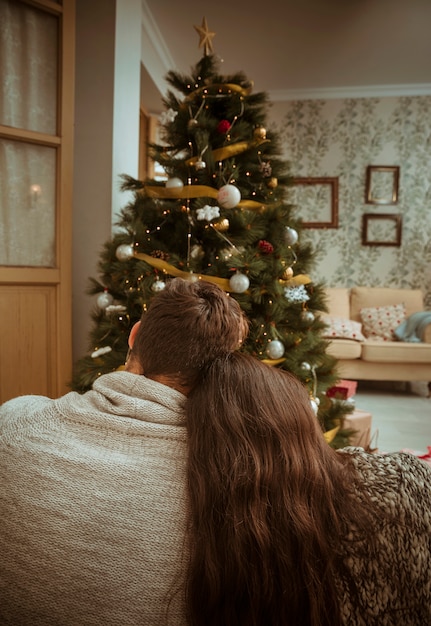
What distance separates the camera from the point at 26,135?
7.30 feet

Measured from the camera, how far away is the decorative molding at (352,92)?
17.3ft

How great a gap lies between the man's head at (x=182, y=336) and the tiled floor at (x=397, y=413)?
2449mm

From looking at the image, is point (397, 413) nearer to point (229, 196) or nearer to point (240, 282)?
point (240, 282)

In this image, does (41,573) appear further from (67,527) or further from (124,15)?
(124,15)

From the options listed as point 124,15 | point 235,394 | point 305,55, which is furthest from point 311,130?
point 235,394

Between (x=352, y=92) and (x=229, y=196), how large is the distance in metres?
4.41

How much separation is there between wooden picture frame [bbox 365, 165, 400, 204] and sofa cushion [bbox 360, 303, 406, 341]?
1.27 m

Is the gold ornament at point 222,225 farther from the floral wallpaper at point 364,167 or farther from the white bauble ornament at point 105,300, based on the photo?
the floral wallpaper at point 364,167

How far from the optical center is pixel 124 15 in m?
2.63

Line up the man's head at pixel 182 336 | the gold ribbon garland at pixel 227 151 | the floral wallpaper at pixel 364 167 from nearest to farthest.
Result: the man's head at pixel 182 336 → the gold ribbon garland at pixel 227 151 → the floral wallpaper at pixel 364 167

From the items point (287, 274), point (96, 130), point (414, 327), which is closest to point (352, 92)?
point (414, 327)

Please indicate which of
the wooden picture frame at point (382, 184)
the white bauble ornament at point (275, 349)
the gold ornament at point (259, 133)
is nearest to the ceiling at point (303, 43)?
the wooden picture frame at point (382, 184)

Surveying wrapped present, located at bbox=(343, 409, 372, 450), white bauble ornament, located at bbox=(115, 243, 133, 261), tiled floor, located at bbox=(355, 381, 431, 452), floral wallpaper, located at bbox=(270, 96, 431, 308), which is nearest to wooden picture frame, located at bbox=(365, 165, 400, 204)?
floral wallpaper, located at bbox=(270, 96, 431, 308)

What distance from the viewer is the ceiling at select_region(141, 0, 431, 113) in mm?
3645
